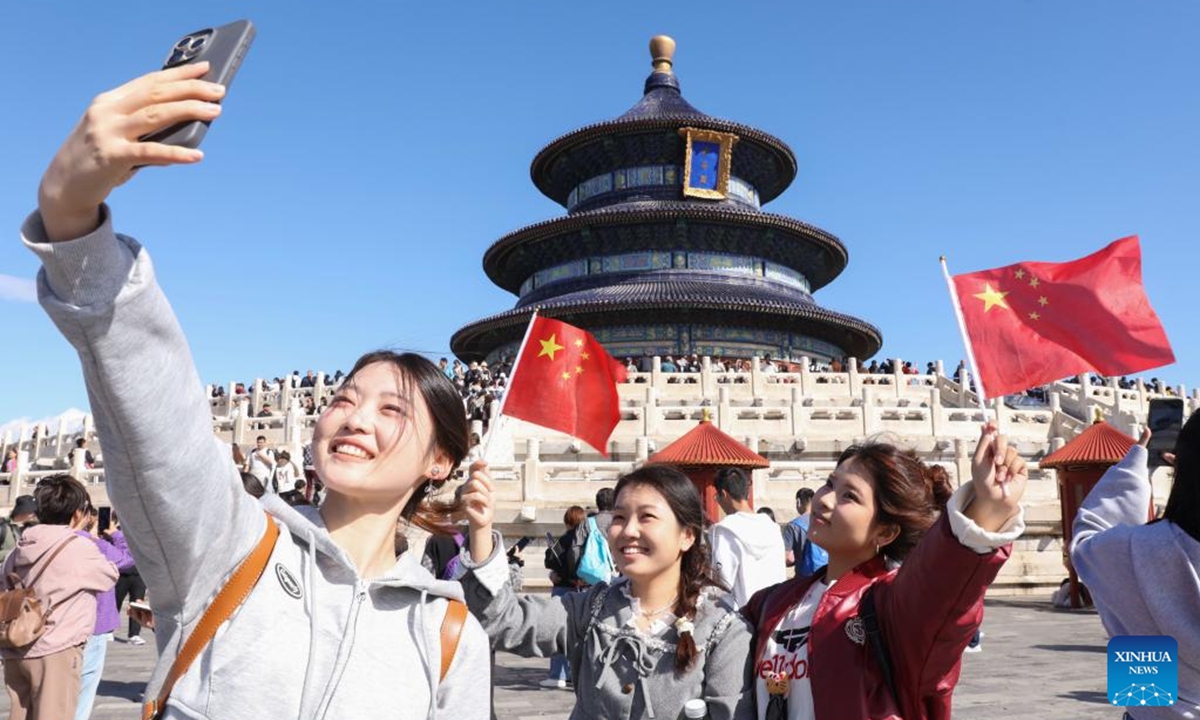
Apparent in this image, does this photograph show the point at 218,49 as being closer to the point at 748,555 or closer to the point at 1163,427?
the point at 1163,427

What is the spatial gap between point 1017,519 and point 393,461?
1253mm

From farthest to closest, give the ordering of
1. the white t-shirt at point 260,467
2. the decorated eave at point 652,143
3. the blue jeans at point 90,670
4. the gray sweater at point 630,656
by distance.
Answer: the decorated eave at point 652,143 → the white t-shirt at point 260,467 → the blue jeans at point 90,670 → the gray sweater at point 630,656

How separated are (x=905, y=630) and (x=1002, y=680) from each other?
594 cm

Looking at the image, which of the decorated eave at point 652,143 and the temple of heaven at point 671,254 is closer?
the temple of heaven at point 671,254

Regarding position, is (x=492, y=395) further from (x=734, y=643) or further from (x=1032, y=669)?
(x=734, y=643)

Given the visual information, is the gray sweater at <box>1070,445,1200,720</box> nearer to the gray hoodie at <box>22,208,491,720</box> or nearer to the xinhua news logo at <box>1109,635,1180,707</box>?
the xinhua news logo at <box>1109,635,1180,707</box>

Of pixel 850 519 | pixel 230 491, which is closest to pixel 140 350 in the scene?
pixel 230 491

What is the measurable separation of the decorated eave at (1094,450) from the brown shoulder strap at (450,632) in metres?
11.3

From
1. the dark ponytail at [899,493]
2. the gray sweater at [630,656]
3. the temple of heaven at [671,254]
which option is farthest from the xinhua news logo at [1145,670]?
the temple of heaven at [671,254]

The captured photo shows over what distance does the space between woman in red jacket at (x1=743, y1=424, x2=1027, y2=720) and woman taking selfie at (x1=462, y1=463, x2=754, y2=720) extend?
0.16 m

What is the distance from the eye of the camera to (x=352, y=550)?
1.84 meters

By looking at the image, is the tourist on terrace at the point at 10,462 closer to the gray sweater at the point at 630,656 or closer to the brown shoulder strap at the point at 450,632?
the gray sweater at the point at 630,656

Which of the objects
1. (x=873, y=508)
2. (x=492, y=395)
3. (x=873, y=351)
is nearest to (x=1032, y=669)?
(x=873, y=508)

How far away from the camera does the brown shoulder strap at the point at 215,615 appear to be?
4.73 ft
